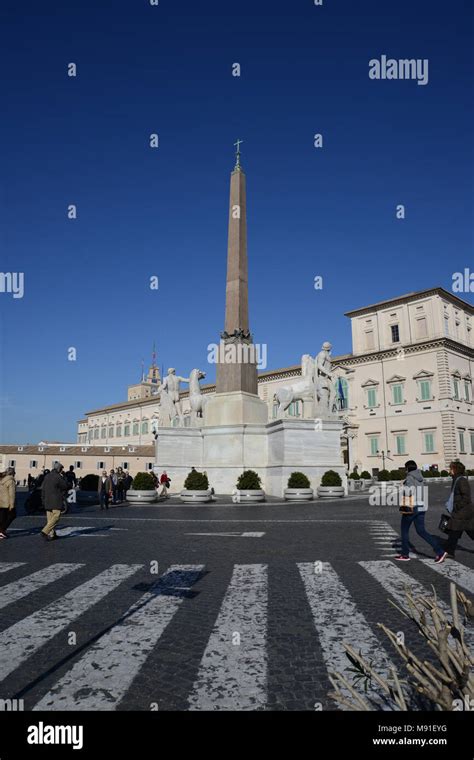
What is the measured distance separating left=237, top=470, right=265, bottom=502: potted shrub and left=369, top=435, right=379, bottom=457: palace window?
116 feet

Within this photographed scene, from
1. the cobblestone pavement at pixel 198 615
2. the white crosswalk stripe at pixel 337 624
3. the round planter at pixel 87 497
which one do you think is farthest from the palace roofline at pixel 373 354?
the white crosswalk stripe at pixel 337 624

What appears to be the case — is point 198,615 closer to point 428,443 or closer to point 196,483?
point 196,483

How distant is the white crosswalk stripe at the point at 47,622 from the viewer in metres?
4.03

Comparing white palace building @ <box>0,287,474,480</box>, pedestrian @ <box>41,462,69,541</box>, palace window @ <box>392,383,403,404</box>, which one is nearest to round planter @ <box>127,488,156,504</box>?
pedestrian @ <box>41,462,69,541</box>

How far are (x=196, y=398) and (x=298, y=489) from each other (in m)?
8.77

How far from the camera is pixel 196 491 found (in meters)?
19.9

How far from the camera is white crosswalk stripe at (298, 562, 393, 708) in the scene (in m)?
3.80
